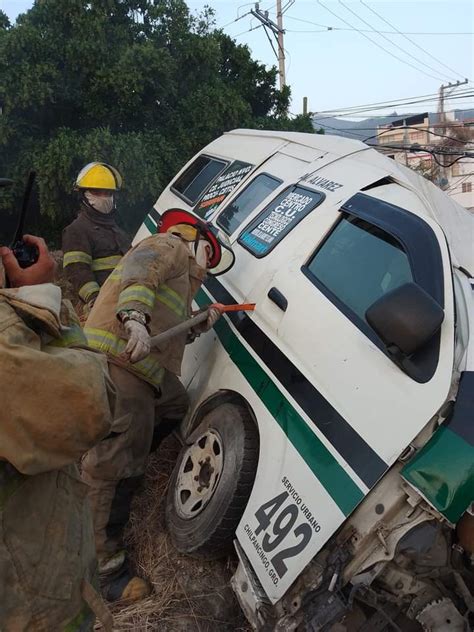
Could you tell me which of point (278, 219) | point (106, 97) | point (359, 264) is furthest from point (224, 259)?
point (106, 97)

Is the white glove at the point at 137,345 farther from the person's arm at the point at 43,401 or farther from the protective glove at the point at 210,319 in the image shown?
the person's arm at the point at 43,401

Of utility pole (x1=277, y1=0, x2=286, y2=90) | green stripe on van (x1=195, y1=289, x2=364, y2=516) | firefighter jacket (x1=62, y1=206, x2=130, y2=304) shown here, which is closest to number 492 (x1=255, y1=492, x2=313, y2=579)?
green stripe on van (x1=195, y1=289, x2=364, y2=516)

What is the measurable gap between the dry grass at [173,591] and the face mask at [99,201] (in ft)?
8.24

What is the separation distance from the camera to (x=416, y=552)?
2002 millimetres

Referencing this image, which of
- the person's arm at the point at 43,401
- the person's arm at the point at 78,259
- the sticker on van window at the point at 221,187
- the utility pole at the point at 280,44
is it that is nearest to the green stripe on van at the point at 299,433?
the person's arm at the point at 43,401

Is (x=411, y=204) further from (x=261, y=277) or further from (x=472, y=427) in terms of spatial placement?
(x=472, y=427)

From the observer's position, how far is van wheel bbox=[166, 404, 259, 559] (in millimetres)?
2564

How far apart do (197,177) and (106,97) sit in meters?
3.49

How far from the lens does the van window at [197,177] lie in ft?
15.0

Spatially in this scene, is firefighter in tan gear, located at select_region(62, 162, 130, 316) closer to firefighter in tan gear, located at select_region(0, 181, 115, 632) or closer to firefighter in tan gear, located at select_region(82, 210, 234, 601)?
firefighter in tan gear, located at select_region(82, 210, 234, 601)

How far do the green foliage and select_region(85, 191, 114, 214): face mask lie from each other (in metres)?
2.52

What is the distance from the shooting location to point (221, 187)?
425 cm

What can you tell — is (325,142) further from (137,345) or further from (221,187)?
(137,345)

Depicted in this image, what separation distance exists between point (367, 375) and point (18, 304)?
130cm
